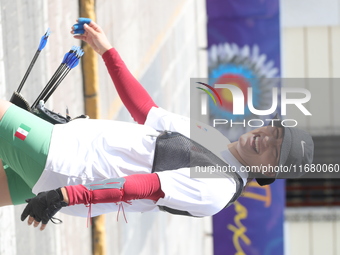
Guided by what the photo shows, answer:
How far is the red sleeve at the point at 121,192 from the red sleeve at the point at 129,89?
72 centimetres

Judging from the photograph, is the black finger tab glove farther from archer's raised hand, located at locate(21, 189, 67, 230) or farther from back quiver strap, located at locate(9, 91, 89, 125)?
back quiver strap, located at locate(9, 91, 89, 125)

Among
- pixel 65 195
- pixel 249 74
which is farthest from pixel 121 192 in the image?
pixel 249 74

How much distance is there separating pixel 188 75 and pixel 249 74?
4.43 metres

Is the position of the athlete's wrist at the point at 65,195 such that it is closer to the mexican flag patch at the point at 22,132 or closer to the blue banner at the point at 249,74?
the mexican flag patch at the point at 22,132

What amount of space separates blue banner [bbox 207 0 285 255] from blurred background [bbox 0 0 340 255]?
11 mm

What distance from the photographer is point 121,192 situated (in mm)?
3568

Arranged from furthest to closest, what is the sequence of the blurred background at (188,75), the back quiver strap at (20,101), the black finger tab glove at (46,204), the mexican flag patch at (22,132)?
the blurred background at (188,75) → the back quiver strap at (20,101) → the mexican flag patch at (22,132) → the black finger tab glove at (46,204)

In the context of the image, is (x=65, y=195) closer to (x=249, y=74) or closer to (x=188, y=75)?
(x=249, y=74)

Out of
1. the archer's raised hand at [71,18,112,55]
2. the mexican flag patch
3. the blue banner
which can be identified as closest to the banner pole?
the blue banner

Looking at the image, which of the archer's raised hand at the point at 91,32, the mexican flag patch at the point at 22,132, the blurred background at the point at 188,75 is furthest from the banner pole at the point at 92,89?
the mexican flag patch at the point at 22,132

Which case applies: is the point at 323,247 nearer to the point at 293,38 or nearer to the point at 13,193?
the point at 293,38

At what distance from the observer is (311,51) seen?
13.5m

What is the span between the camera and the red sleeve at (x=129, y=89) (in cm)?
429

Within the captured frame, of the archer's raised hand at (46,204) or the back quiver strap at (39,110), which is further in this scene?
the back quiver strap at (39,110)
